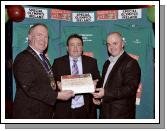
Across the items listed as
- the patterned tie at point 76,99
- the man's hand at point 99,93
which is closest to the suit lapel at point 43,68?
the patterned tie at point 76,99

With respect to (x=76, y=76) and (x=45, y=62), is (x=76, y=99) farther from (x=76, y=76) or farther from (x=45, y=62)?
(x=45, y=62)

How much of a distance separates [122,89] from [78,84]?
1.20 feet

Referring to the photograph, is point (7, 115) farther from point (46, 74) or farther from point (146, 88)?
point (146, 88)

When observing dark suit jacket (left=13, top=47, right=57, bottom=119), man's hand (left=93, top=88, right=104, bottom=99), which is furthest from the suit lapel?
man's hand (left=93, top=88, right=104, bottom=99)

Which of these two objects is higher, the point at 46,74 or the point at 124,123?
the point at 46,74

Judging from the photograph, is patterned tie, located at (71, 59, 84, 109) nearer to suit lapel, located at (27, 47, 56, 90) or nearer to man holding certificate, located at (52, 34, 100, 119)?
man holding certificate, located at (52, 34, 100, 119)

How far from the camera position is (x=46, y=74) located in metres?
2.53

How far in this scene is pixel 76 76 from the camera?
2.56 metres

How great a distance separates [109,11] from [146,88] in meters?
0.71

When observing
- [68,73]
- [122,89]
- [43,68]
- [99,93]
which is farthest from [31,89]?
[122,89]

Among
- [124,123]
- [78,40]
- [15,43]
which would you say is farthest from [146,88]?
[15,43]

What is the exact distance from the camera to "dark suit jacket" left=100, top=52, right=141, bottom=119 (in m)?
2.55

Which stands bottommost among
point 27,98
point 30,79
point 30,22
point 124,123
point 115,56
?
point 124,123

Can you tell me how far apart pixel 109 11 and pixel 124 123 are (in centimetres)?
94
